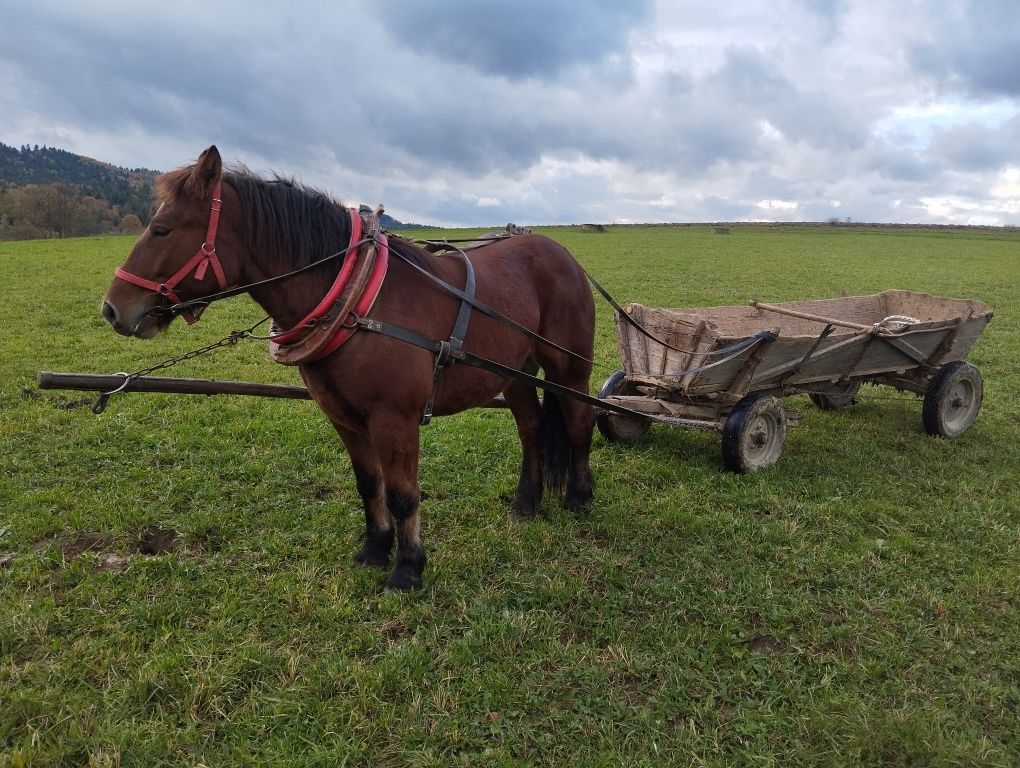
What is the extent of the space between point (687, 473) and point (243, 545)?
3.52 m

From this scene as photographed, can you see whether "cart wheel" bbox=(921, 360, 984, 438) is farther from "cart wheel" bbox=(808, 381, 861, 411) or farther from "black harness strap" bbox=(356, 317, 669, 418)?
"black harness strap" bbox=(356, 317, 669, 418)

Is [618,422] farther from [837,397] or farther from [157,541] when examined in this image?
[157,541]

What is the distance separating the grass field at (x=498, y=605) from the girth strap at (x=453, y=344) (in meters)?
1.08

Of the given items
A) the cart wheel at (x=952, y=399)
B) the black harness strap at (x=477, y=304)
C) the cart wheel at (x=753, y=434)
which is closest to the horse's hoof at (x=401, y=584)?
the black harness strap at (x=477, y=304)

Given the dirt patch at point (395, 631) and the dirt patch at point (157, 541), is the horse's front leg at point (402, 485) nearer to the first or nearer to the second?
the dirt patch at point (395, 631)

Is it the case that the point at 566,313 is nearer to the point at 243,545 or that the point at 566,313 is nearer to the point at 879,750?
the point at 243,545

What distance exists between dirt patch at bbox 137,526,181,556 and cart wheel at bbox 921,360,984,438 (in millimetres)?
6863

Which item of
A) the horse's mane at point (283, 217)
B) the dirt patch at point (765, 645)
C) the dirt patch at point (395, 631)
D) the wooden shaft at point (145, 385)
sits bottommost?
the dirt patch at point (395, 631)

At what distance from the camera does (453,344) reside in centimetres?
342

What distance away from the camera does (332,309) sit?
3066 mm

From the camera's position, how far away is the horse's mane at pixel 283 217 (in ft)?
9.89

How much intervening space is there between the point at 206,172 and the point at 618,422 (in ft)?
13.6

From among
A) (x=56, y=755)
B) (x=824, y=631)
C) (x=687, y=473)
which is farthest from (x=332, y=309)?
(x=687, y=473)

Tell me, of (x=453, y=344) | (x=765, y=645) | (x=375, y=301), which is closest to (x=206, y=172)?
(x=375, y=301)
